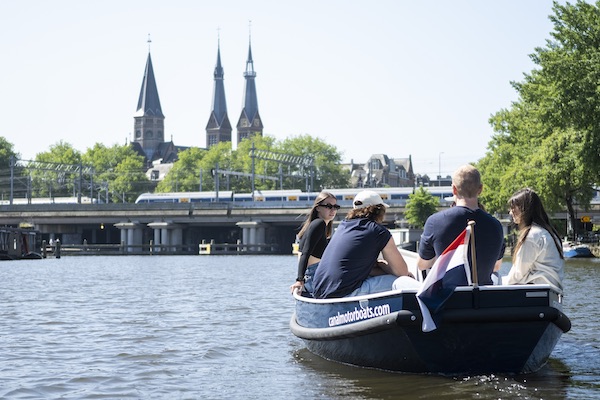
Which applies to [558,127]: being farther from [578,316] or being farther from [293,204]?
[293,204]

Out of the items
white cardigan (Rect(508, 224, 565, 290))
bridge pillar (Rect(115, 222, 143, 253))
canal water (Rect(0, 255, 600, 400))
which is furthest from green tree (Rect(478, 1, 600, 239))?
bridge pillar (Rect(115, 222, 143, 253))

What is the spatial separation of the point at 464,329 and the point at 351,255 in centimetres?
158

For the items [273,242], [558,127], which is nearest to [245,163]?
[273,242]

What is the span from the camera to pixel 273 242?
360ft

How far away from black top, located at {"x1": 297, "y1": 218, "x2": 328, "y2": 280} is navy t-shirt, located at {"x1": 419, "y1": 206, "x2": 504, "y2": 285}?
2337mm

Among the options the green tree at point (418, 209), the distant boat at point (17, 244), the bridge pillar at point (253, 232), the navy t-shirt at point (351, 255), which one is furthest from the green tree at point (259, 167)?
the navy t-shirt at point (351, 255)

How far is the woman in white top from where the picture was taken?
35.8ft

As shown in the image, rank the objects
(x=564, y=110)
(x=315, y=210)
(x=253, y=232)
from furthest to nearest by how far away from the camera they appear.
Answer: (x=253, y=232), (x=564, y=110), (x=315, y=210)

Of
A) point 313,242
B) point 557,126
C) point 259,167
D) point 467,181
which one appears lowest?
point 313,242

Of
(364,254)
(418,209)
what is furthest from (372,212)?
(418,209)

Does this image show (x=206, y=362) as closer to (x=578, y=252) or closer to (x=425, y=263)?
(x=425, y=263)

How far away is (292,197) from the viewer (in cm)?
10906

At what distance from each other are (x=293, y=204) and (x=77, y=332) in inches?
3498

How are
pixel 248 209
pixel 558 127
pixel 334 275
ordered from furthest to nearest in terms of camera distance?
pixel 248 209, pixel 558 127, pixel 334 275
